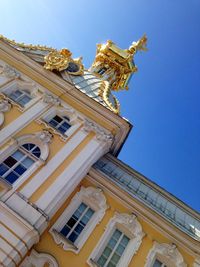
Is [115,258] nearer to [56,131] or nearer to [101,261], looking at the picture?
[101,261]

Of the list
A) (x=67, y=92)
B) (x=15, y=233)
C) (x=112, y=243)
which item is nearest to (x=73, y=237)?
(x=112, y=243)

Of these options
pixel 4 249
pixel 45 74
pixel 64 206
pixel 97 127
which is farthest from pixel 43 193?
pixel 45 74

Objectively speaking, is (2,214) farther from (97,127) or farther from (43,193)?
(97,127)

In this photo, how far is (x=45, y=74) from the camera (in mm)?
15711

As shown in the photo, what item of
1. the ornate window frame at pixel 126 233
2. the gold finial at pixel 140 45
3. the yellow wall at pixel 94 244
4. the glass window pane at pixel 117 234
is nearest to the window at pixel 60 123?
the yellow wall at pixel 94 244

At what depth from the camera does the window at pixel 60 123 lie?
13.9 m

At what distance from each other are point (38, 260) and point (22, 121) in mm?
5490

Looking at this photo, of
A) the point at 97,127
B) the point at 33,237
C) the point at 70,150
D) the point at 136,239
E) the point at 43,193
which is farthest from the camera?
the point at 97,127

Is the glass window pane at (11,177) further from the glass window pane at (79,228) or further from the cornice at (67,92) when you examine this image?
the cornice at (67,92)

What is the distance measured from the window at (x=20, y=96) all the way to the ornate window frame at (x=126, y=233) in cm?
639

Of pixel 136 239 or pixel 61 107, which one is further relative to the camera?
pixel 61 107

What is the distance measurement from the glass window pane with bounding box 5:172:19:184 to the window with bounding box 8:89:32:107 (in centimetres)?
389

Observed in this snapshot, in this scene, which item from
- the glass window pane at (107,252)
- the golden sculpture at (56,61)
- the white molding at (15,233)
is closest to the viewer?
the white molding at (15,233)

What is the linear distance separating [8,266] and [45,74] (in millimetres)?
9555
